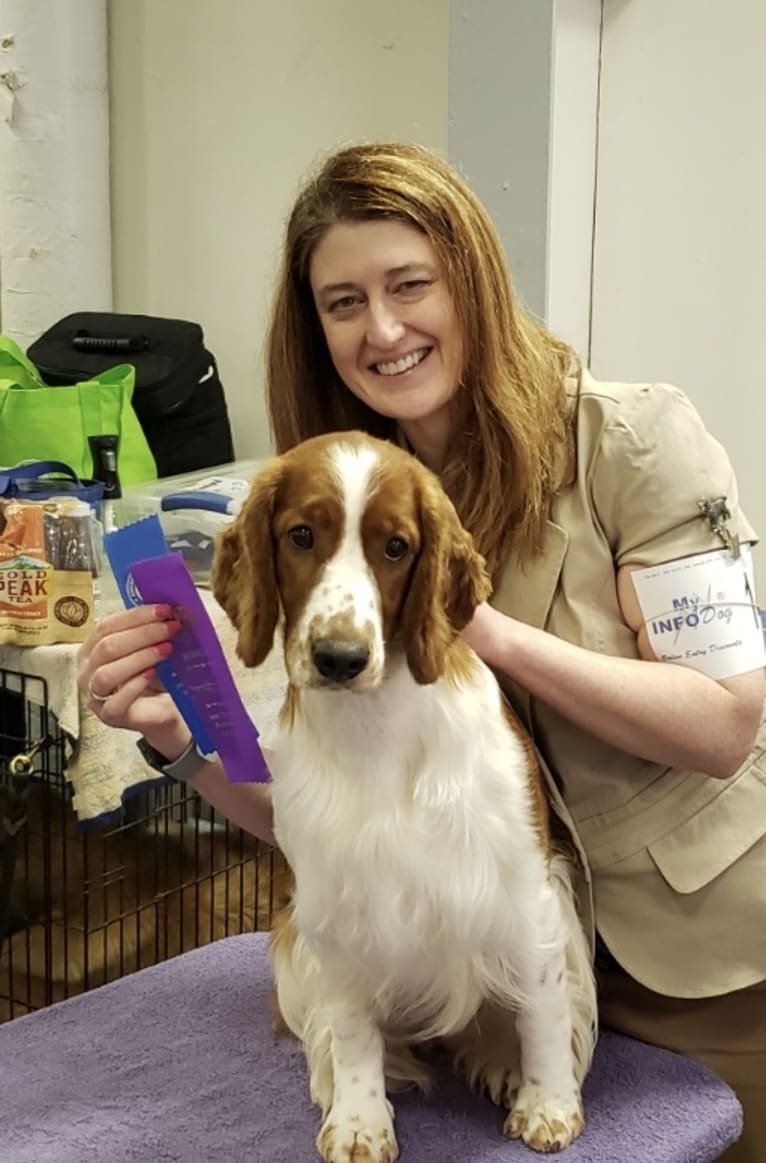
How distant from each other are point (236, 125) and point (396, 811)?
2.60 m

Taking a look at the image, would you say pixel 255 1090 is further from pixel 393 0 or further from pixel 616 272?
pixel 393 0

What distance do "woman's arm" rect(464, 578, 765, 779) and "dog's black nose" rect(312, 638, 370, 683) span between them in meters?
0.26

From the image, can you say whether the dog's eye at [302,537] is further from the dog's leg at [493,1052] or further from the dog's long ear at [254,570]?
the dog's leg at [493,1052]

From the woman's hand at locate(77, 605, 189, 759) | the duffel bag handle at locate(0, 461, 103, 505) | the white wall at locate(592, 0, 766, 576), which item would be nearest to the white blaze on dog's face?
the woman's hand at locate(77, 605, 189, 759)

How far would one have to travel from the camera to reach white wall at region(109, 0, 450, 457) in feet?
10.1

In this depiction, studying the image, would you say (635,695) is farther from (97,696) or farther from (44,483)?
(44,483)

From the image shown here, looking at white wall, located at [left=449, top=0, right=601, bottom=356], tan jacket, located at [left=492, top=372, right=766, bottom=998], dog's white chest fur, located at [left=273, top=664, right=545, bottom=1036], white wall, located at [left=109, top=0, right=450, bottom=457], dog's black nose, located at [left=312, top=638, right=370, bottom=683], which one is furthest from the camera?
white wall, located at [left=109, top=0, right=450, bottom=457]

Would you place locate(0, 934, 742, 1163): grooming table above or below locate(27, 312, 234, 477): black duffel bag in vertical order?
below

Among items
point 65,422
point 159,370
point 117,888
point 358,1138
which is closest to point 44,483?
point 65,422

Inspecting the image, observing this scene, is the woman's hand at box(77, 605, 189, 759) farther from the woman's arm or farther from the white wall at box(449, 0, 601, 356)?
the white wall at box(449, 0, 601, 356)

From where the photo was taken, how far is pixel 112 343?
10.3ft

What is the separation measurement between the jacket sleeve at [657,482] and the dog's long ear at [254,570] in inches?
16.8

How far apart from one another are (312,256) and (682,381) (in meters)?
1.35

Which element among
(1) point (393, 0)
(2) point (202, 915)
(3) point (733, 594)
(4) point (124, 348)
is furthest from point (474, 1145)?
(1) point (393, 0)
